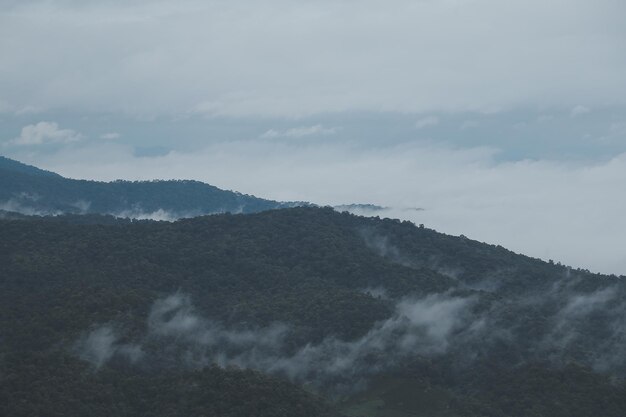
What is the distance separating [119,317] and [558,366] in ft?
139

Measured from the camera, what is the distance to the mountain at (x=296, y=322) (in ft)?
303

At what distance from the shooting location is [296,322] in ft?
374

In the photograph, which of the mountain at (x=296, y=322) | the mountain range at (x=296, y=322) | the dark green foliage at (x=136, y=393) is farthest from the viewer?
the mountain at (x=296, y=322)

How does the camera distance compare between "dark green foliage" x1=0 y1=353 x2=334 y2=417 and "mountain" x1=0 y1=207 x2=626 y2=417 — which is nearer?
"dark green foliage" x1=0 y1=353 x2=334 y2=417

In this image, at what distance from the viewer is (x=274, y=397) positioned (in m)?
88.7

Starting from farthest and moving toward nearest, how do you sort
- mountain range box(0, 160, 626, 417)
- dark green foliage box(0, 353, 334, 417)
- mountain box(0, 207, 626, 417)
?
mountain box(0, 207, 626, 417) < mountain range box(0, 160, 626, 417) < dark green foliage box(0, 353, 334, 417)

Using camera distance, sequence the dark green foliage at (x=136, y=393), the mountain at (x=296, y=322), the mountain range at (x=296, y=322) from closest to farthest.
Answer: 1. the dark green foliage at (x=136, y=393)
2. the mountain range at (x=296, y=322)
3. the mountain at (x=296, y=322)

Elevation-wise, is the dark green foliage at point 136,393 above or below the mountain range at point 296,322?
below

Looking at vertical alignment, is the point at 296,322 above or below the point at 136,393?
above

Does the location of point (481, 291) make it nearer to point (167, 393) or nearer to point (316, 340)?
point (316, 340)

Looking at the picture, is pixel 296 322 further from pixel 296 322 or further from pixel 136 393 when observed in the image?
pixel 136 393

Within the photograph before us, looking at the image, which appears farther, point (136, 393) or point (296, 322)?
point (296, 322)

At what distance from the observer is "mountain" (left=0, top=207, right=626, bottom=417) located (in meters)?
92.4

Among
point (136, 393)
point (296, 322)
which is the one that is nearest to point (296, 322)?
point (296, 322)
